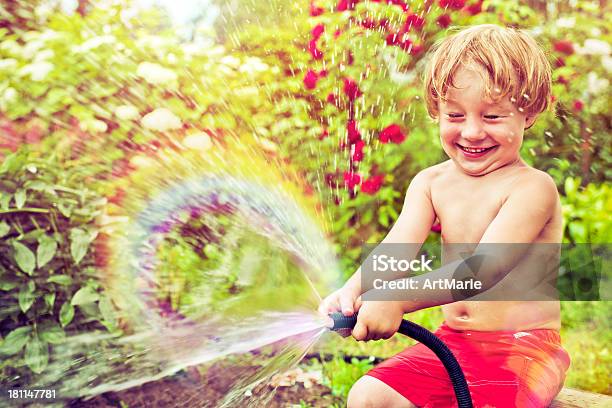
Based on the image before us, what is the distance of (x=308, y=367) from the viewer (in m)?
1.88

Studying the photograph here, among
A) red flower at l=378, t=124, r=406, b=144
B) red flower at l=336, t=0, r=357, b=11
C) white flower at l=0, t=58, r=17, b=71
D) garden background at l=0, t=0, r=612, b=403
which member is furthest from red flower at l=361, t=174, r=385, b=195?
white flower at l=0, t=58, r=17, b=71

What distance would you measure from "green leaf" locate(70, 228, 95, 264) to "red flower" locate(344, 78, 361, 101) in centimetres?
91

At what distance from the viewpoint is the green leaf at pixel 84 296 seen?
158 centimetres

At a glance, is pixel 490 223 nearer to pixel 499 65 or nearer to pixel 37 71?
pixel 499 65

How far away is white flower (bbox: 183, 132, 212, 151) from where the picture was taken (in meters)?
1.85

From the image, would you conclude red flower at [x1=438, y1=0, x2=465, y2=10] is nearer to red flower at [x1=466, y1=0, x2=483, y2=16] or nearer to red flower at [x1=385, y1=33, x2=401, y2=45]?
red flower at [x1=466, y1=0, x2=483, y2=16]

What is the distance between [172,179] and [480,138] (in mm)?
956

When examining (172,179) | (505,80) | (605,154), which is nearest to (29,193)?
(172,179)

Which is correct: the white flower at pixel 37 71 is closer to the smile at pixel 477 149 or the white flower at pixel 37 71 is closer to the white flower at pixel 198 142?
the white flower at pixel 198 142

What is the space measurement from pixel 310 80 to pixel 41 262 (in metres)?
0.92

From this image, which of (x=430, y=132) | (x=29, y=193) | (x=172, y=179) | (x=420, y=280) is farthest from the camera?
(x=430, y=132)

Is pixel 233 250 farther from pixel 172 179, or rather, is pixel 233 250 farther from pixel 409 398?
pixel 409 398

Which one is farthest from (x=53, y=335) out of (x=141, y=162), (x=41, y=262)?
(x=141, y=162)

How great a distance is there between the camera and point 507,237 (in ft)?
3.33
